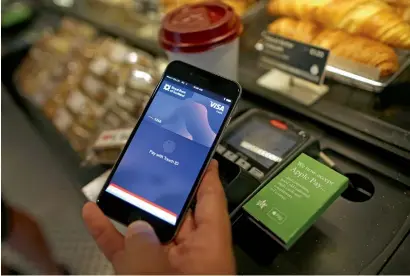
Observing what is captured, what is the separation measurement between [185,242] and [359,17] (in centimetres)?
51

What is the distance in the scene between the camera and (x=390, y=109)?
71cm

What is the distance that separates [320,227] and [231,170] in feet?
0.48

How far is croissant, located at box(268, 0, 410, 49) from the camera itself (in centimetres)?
72

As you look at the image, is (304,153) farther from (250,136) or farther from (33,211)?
(33,211)

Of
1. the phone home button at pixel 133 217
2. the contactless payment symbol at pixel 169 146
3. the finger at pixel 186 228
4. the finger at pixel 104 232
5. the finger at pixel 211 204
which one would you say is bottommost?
the finger at pixel 104 232

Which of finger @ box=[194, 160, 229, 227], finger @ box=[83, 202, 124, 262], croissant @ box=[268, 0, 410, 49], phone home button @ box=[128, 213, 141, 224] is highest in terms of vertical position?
croissant @ box=[268, 0, 410, 49]

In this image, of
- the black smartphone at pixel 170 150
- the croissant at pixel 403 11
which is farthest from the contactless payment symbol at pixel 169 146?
the croissant at pixel 403 11

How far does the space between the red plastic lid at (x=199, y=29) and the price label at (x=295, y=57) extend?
70mm

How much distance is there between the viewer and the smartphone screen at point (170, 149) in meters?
0.54

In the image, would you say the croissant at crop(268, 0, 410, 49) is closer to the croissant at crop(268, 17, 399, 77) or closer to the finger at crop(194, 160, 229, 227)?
the croissant at crop(268, 17, 399, 77)

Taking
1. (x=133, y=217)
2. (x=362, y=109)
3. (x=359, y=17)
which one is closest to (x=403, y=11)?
(x=359, y=17)

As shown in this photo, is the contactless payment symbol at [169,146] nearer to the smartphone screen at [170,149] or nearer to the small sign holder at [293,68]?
the smartphone screen at [170,149]

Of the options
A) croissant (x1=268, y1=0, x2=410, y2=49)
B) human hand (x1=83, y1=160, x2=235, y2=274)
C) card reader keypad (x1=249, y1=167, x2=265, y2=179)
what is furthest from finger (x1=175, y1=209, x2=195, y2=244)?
croissant (x1=268, y1=0, x2=410, y2=49)

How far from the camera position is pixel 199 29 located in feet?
2.29
